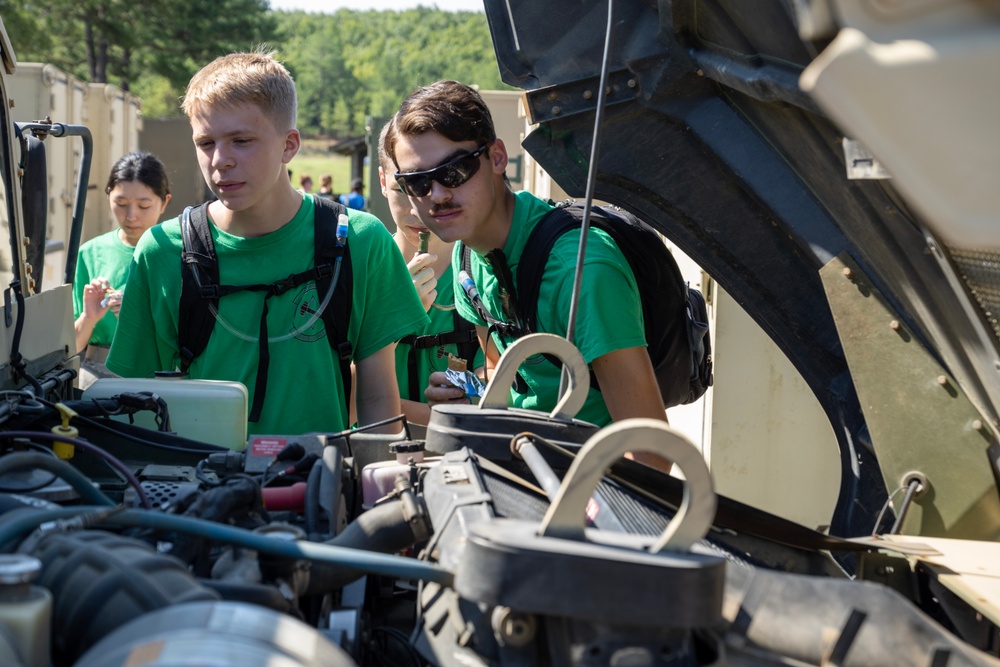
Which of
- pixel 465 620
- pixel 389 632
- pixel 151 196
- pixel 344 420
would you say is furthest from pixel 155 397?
pixel 151 196

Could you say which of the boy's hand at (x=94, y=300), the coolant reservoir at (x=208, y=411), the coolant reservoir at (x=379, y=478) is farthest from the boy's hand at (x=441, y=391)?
the boy's hand at (x=94, y=300)

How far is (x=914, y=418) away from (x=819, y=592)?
3.31 ft

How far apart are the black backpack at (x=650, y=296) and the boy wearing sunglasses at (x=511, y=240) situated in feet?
0.14

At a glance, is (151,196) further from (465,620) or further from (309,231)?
(465,620)

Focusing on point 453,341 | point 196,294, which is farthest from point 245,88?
point 453,341

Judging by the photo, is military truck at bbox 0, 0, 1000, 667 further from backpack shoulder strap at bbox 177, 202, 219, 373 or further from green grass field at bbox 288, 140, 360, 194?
green grass field at bbox 288, 140, 360, 194

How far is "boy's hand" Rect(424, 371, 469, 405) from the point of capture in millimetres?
3820

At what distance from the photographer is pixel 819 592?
158 cm

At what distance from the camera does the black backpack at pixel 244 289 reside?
10.8 ft

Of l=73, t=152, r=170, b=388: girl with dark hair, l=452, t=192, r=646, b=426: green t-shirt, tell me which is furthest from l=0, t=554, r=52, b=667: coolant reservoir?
l=73, t=152, r=170, b=388: girl with dark hair

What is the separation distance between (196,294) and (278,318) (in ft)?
0.85

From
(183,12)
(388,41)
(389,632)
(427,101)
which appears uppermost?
(388,41)

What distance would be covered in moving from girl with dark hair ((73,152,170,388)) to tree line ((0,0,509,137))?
1.64 metres

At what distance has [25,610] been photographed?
1.35m
